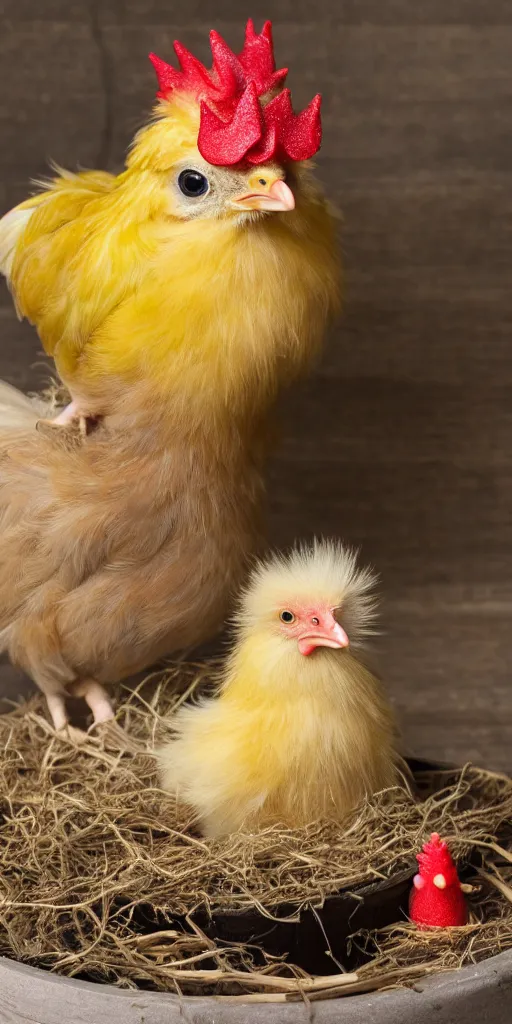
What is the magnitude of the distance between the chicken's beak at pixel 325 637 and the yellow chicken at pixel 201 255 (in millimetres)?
266

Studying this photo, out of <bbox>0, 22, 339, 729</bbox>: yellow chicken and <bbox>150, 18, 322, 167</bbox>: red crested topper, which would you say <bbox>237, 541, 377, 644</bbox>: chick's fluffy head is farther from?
<bbox>150, 18, 322, 167</bbox>: red crested topper

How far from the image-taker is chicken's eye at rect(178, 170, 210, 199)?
3.99ft

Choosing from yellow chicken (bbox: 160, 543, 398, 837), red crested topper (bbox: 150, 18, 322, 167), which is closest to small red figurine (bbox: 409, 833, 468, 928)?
yellow chicken (bbox: 160, 543, 398, 837)

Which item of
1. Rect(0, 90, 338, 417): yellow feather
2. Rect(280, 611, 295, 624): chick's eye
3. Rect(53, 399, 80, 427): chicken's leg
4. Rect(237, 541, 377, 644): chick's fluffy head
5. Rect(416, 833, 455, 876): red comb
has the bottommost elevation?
Rect(416, 833, 455, 876): red comb

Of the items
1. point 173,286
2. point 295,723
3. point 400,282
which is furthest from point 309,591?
point 400,282

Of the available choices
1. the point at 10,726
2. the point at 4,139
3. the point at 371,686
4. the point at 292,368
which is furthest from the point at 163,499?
the point at 4,139

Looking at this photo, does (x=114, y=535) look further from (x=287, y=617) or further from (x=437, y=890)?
(x=437, y=890)

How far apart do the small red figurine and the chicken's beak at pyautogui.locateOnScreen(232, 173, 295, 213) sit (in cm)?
69

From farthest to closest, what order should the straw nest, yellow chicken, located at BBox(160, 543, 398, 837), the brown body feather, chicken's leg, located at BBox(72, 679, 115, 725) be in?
chicken's leg, located at BBox(72, 679, 115, 725), the brown body feather, yellow chicken, located at BBox(160, 543, 398, 837), the straw nest

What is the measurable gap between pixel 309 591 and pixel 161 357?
31 cm

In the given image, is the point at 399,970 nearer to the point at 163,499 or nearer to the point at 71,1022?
the point at 71,1022

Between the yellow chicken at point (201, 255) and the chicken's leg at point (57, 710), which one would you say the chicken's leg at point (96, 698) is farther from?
the yellow chicken at point (201, 255)

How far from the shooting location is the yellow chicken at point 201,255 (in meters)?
1.19

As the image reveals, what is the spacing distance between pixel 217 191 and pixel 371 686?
58 cm
